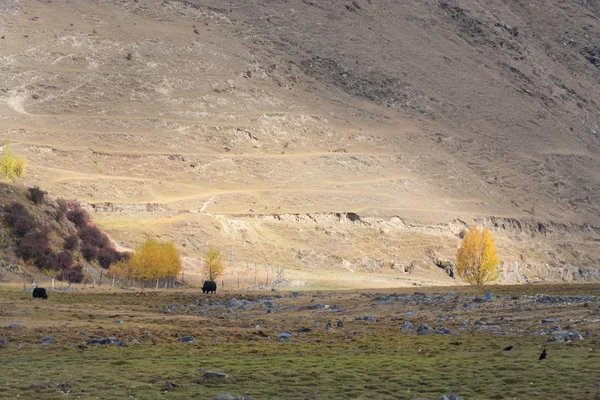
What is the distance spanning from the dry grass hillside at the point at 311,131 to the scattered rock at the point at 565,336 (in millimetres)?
52280

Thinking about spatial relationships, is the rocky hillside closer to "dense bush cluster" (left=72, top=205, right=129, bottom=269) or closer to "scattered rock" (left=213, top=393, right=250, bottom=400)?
"dense bush cluster" (left=72, top=205, right=129, bottom=269)

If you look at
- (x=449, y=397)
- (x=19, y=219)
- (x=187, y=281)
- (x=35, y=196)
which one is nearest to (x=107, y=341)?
(x=449, y=397)

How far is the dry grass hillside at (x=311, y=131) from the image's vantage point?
106 meters

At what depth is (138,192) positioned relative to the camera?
11000cm

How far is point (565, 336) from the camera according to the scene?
80.8ft

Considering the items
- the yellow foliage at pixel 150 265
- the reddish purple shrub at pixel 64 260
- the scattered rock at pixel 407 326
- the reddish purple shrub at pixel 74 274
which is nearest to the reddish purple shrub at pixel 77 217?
the yellow foliage at pixel 150 265

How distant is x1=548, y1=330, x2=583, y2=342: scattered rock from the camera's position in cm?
2441

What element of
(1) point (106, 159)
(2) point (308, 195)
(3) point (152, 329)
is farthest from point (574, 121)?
(3) point (152, 329)

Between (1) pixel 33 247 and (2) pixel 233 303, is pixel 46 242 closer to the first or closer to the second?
(1) pixel 33 247

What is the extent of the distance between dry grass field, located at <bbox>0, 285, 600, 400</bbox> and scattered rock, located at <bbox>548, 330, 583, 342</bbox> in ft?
0.58

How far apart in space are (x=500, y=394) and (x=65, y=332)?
15.8m

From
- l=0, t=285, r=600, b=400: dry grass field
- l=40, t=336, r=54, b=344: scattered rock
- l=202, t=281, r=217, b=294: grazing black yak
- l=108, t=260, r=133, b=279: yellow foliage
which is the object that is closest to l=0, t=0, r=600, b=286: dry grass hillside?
l=108, t=260, r=133, b=279: yellow foliage

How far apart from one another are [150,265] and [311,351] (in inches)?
A: 1659

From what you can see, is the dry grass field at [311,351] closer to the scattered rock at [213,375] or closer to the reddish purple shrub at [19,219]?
the scattered rock at [213,375]
